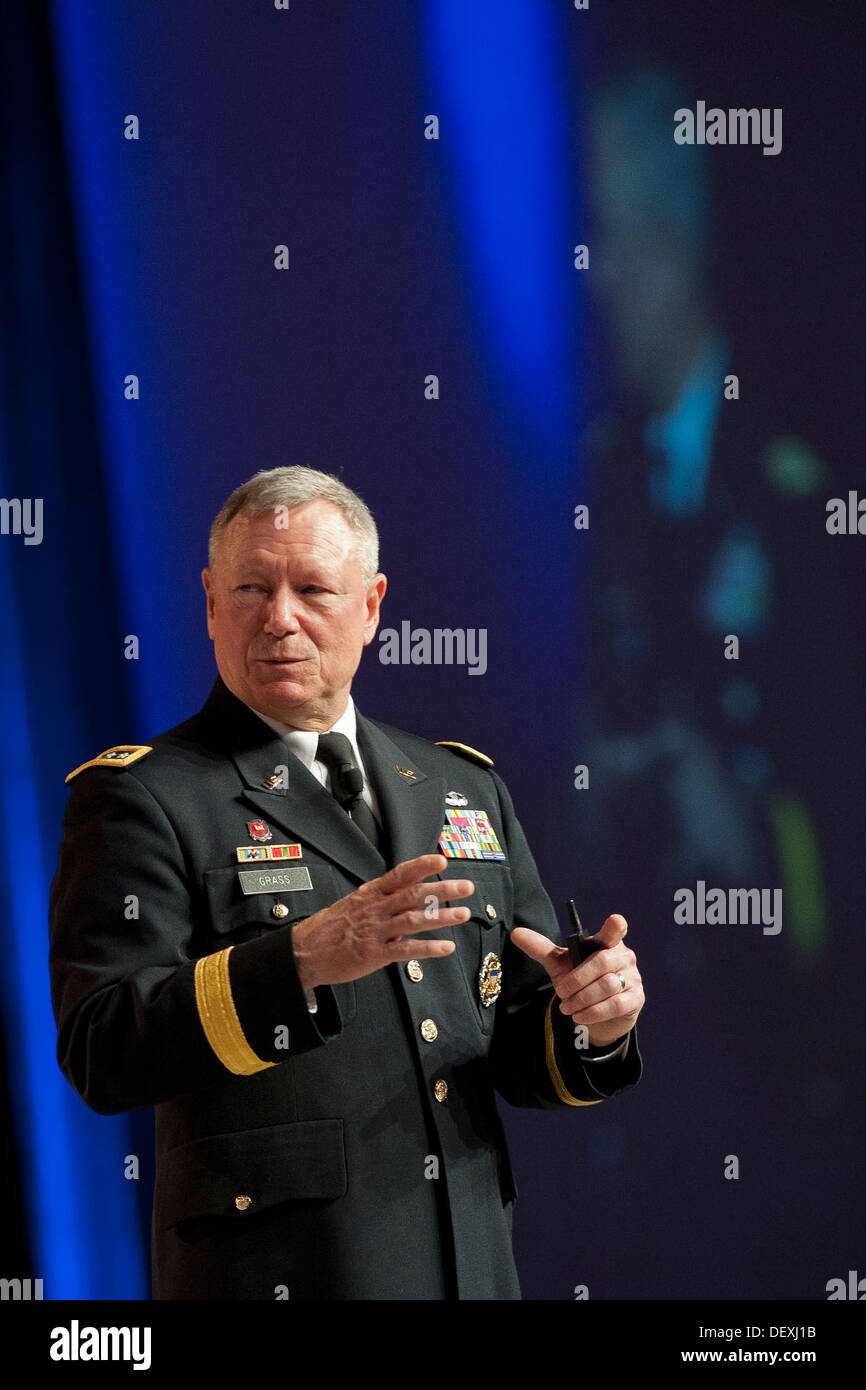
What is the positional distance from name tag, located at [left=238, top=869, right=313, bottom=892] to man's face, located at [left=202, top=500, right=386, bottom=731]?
25cm

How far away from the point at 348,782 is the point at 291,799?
0.33 feet

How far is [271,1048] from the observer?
1.67 metres

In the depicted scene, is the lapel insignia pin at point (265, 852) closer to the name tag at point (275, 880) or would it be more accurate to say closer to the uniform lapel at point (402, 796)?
the name tag at point (275, 880)

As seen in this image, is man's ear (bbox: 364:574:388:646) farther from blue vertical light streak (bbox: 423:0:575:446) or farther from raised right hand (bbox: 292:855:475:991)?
blue vertical light streak (bbox: 423:0:575:446)

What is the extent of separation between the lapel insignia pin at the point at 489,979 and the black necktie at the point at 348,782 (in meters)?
0.25

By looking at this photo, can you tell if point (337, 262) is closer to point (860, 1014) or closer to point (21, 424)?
point (21, 424)

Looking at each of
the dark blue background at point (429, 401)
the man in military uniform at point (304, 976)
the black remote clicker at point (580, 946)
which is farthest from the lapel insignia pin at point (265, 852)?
the dark blue background at point (429, 401)

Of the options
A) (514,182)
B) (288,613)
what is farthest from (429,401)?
(288,613)

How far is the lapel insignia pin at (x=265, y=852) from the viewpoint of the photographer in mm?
1943

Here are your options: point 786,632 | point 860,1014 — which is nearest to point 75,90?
point 786,632

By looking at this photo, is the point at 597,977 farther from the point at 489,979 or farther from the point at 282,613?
the point at 282,613

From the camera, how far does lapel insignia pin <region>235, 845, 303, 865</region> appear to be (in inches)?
76.5

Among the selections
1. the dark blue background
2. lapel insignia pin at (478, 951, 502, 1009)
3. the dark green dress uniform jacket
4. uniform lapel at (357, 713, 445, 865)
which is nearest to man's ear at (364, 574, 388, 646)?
uniform lapel at (357, 713, 445, 865)

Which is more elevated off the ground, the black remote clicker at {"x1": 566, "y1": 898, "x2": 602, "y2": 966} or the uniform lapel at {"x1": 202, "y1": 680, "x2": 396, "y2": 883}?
the uniform lapel at {"x1": 202, "y1": 680, "x2": 396, "y2": 883}
